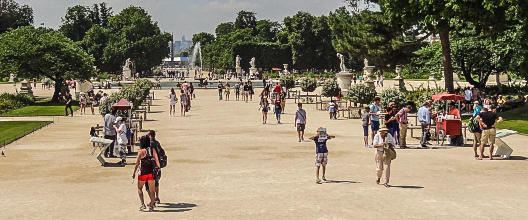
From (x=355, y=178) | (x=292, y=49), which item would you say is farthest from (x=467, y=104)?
(x=292, y=49)

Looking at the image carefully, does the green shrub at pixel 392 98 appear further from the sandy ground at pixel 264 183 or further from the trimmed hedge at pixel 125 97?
the trimmed hedge at pixel 125 97

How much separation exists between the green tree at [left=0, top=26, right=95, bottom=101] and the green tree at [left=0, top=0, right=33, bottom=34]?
8434cm

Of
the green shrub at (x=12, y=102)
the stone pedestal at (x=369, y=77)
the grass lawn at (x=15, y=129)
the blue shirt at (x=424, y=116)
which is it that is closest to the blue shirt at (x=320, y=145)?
the blue shirt at (x=424, y=116)

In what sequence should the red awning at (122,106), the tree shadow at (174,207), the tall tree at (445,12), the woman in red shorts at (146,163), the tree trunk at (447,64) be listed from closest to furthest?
1. the woman in red shorts at (146,163)
2. the tree shadow at (174,207)
3. the red awning at (122,106)
4. the tall tree at (445,12)
5. the tree trunk at (447,64)

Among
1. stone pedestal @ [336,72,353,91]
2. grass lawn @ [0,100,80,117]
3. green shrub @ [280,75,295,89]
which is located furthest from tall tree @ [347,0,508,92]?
grass lawn @ [0,100,80,117]

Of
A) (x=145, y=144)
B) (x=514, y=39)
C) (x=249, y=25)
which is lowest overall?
(x=145, y=144)

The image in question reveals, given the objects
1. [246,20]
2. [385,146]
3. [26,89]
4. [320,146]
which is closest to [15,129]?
[320,146]

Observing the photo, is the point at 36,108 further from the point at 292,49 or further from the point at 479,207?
the point at 292,49

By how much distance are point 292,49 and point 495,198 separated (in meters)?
105

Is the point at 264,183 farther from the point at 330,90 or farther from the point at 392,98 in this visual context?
the point at 330,90

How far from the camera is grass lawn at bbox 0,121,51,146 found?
89.0 ft

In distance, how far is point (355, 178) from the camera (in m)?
17.2

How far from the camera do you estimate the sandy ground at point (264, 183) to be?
13.7 m

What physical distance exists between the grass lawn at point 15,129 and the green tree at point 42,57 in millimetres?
14416
